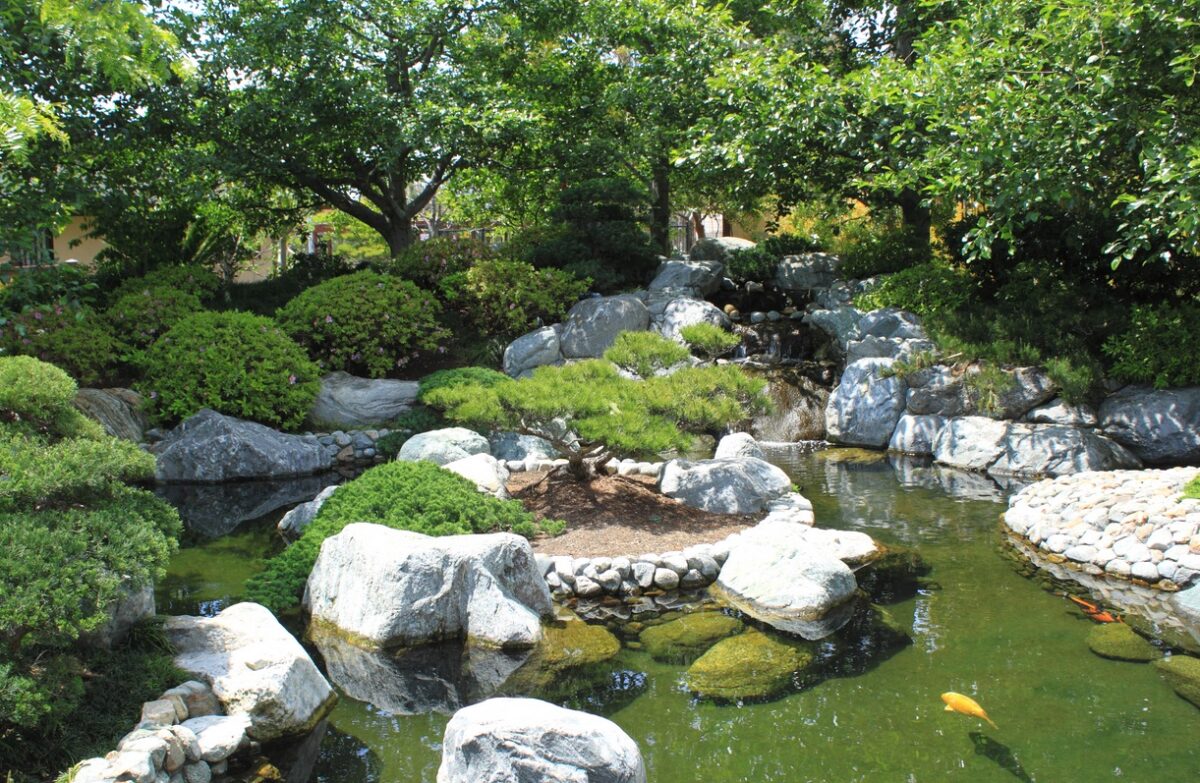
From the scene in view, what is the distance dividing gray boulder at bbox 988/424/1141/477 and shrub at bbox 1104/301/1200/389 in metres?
1.01

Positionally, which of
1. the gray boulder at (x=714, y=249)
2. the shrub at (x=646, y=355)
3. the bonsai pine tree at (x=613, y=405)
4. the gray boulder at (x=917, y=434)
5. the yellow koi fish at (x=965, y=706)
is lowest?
the yellow koi fish at (x=965, y=706)

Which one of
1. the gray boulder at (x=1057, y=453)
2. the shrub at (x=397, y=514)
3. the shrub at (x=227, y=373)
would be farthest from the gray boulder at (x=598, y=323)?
the shrub at (x=397, y=514)

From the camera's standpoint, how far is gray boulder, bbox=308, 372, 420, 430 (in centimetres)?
1255

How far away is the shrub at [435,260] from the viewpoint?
610 inches

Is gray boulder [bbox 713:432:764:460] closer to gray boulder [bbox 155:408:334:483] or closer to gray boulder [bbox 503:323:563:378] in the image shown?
gray boulder [bbox 503:323:563:378]

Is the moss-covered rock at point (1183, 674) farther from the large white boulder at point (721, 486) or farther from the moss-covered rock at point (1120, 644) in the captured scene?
the large white boulder at point (721, 486)

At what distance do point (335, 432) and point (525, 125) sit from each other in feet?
18.7

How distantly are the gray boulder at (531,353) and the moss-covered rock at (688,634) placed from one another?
8053mm

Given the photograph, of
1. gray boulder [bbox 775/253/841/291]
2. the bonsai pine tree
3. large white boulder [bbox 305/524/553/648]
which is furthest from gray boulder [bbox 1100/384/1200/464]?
large white boulder [bbox 305/524/553/648]

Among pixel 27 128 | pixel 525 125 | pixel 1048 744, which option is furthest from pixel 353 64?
pixel 1048 744

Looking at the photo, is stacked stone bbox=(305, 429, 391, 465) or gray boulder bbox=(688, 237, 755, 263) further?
gray boulder bbox=(688, 237, 755, 263)

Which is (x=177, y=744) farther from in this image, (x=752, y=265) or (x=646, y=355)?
(x=752, y=265)

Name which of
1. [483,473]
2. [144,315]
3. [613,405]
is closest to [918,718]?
[613,405]

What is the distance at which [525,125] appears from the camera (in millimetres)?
14227
